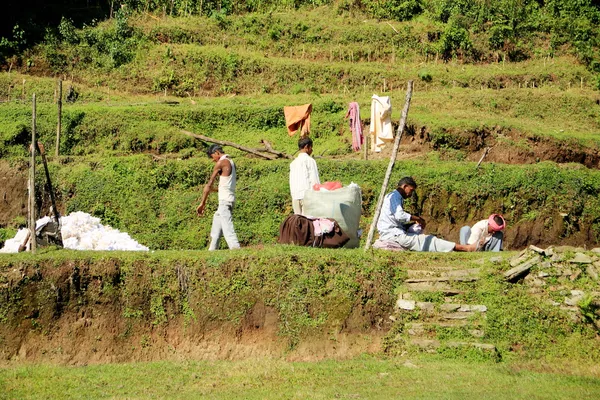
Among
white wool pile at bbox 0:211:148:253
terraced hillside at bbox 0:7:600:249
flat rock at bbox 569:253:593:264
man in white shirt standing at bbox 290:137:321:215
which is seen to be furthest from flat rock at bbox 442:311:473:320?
terraced hillside at bbox 0:7:600:249

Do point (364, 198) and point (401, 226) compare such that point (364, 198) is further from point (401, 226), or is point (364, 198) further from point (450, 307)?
point (450, 307)

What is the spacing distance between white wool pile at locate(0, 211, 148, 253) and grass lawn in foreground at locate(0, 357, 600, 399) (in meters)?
5.21

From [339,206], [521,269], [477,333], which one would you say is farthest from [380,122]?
[477,333]

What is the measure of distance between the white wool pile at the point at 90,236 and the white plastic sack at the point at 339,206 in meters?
3.93

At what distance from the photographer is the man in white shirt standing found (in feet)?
47.8

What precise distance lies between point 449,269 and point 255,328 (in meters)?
3.05

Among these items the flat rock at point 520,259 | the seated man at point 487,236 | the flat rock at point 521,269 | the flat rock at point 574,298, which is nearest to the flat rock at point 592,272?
the flat rock at point 574,298

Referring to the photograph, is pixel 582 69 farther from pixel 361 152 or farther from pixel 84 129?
pixel 84 129

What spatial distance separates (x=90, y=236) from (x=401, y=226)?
6.76 metres

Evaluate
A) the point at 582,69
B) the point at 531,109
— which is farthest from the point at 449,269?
the point at 582,69

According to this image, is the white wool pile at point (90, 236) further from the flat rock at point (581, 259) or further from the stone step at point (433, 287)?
the flat rock at point (581, 259)

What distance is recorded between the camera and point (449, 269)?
13.2 m

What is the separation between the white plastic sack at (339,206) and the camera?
14.0 meters

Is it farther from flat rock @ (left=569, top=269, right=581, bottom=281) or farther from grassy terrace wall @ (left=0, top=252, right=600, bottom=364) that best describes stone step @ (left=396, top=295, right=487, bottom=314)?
flat rock @ (left=569, top=269, right=581, bottom=281)
